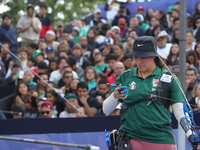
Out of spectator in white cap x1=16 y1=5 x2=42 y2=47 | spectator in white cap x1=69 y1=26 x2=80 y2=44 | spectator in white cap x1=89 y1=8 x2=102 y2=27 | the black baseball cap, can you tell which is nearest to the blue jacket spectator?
spectator in white cap x1=16 y1=5 x2=42 y2=47

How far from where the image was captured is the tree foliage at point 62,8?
30453 mm

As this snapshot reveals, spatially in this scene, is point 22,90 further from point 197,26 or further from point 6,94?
point 197,26

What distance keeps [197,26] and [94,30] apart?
3.31 metres

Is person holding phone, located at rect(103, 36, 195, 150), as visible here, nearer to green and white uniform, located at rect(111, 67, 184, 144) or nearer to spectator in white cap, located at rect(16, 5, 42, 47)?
green and white uniform, located at rect(111, 67, 184, 144)

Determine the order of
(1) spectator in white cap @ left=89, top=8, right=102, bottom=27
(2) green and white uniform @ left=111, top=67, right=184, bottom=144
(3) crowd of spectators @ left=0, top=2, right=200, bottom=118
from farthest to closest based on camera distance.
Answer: (1) spectator in white cap @ left=89, top=8, right=102, bottom=27 → (3) crowd of spectators @ left=0, top=2, right=200, bottom=118 → (2) green and white uniform @ left=111, top=67, right=184, bottom=144

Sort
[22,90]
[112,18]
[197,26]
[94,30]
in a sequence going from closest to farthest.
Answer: [22,90], [197,26], [94,30], [112,18]

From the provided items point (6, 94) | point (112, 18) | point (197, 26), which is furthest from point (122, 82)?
point (112, 18)

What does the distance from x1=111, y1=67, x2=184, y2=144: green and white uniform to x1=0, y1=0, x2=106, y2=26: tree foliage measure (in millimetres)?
25108

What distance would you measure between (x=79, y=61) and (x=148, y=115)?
28.8 feet

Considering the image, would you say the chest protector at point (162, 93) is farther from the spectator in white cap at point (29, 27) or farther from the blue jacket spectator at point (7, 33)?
the spectator in white cap at point (29, 27)

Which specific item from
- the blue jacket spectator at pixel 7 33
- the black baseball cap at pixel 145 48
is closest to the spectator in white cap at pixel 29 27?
the blue jacket spectator at pixel 7 33

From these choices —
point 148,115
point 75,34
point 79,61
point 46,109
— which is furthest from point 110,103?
point 75,34

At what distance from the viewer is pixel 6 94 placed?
42.5 feet

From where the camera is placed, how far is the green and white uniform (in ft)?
18.9
